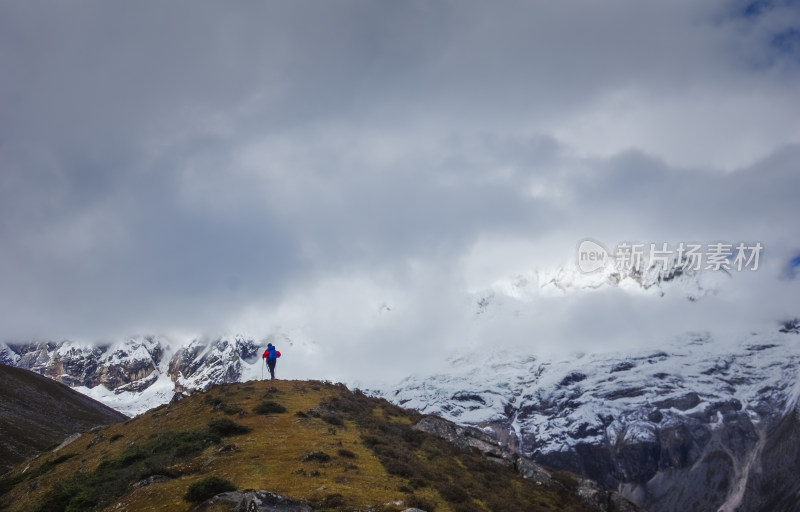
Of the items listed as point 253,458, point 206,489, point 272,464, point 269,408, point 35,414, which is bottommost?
point 35,414

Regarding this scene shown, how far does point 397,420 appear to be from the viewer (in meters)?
51.2

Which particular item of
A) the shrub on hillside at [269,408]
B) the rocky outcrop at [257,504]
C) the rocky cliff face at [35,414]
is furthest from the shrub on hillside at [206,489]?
the rocky cliff face at [35,414]

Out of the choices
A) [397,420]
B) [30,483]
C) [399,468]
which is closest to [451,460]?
[399,468]

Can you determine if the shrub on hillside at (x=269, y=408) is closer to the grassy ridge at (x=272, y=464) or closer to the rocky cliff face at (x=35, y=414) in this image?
the grassy ridge at (x=272, y=464)

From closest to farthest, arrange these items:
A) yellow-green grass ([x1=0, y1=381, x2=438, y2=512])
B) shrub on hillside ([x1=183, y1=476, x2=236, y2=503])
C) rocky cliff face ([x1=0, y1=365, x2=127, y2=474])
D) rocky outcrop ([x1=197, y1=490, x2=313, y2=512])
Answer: rocky outcrop ([x1=197, y1=490, x2=313, y2=512]) < shrub on hillside ([x1=183, y1=476, x2=236, y2=503]) < yellow-green grass ([x1=0, y1=381, x2=438, y2=512]) < rocky cliff face ([x1=0, y1=365, x2=127, y2=474])

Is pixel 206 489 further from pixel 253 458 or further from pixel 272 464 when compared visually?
pixel 253 458

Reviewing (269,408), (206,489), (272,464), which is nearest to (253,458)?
(272,464)

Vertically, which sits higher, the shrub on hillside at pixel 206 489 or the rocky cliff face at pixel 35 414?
the shrub on hillside at pixel 206 489

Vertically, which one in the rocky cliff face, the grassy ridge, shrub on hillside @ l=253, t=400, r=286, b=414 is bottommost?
the rocky cliff face

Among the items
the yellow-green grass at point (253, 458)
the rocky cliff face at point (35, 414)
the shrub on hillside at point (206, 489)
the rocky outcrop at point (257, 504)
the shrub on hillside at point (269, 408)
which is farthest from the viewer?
the rocky cliff face at point (35, 414)

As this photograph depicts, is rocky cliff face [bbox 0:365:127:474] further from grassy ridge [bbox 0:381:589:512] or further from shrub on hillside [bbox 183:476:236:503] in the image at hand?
shrub on hillside [bbox 183:476:236:503]

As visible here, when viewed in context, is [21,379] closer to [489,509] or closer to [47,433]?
[47,433]

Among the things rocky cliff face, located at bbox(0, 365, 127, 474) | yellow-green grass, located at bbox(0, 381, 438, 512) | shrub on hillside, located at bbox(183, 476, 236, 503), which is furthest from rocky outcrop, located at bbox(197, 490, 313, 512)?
rocky cliff face, located at bbox(0, 365, 127, 474)

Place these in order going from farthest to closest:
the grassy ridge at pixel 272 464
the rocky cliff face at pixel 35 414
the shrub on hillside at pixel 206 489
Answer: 1. the rocky cliff face at pixel 35 414
2. the grassy ridge at pixel 272 464
3. the shrub on hillside at pixel 206 489
